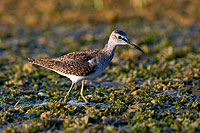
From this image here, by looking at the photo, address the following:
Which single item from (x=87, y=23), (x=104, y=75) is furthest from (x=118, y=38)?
(x=87, y=23)

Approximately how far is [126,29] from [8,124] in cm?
1043

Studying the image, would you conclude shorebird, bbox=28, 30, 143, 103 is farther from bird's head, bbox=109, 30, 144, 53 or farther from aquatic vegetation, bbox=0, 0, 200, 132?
aquatic vegetation, bbox=0, 0, 200, 132

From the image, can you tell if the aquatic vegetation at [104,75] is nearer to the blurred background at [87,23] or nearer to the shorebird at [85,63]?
the blurred background at [87,23]

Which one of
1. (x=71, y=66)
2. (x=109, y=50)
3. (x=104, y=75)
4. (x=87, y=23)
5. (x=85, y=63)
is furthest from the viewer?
(x=87, y=23)

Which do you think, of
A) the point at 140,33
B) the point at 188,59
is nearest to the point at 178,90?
the point at 188,59

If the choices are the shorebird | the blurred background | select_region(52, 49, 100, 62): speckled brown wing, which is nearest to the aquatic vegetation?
the blurred background

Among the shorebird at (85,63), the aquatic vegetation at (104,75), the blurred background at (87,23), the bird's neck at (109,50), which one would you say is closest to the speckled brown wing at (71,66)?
the shorebird at (85,63)

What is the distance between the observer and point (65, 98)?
9477mm

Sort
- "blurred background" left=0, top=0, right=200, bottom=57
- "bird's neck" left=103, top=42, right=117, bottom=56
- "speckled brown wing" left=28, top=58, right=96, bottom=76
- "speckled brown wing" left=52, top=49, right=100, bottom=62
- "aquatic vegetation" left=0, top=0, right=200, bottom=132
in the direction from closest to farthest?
"aquatic vegetation" left=0, top=0, right=200, bottom=132 < "speckled brown wing" left=28, top=58, right=96, bottom=76 < "speckled brown wing" left=52, top=49, right=100, bottom=62 < "bird's neck" left=103, top=42, right=117, bottom=56 < "blurred background" left=0, top=0, right=200, bottom=57

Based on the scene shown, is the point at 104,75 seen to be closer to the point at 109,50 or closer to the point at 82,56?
the point at 109,50

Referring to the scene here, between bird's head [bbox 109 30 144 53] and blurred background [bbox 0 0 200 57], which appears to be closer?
bird's head [bbox 109 30 144 53]

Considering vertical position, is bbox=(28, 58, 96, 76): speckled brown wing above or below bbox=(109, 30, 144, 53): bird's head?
below

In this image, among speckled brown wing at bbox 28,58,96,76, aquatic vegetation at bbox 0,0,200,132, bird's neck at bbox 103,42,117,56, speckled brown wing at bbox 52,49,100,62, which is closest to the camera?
aquatic vegetation at bbox 0,0,200,132

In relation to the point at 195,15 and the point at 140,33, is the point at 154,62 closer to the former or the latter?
the point at 140,33
